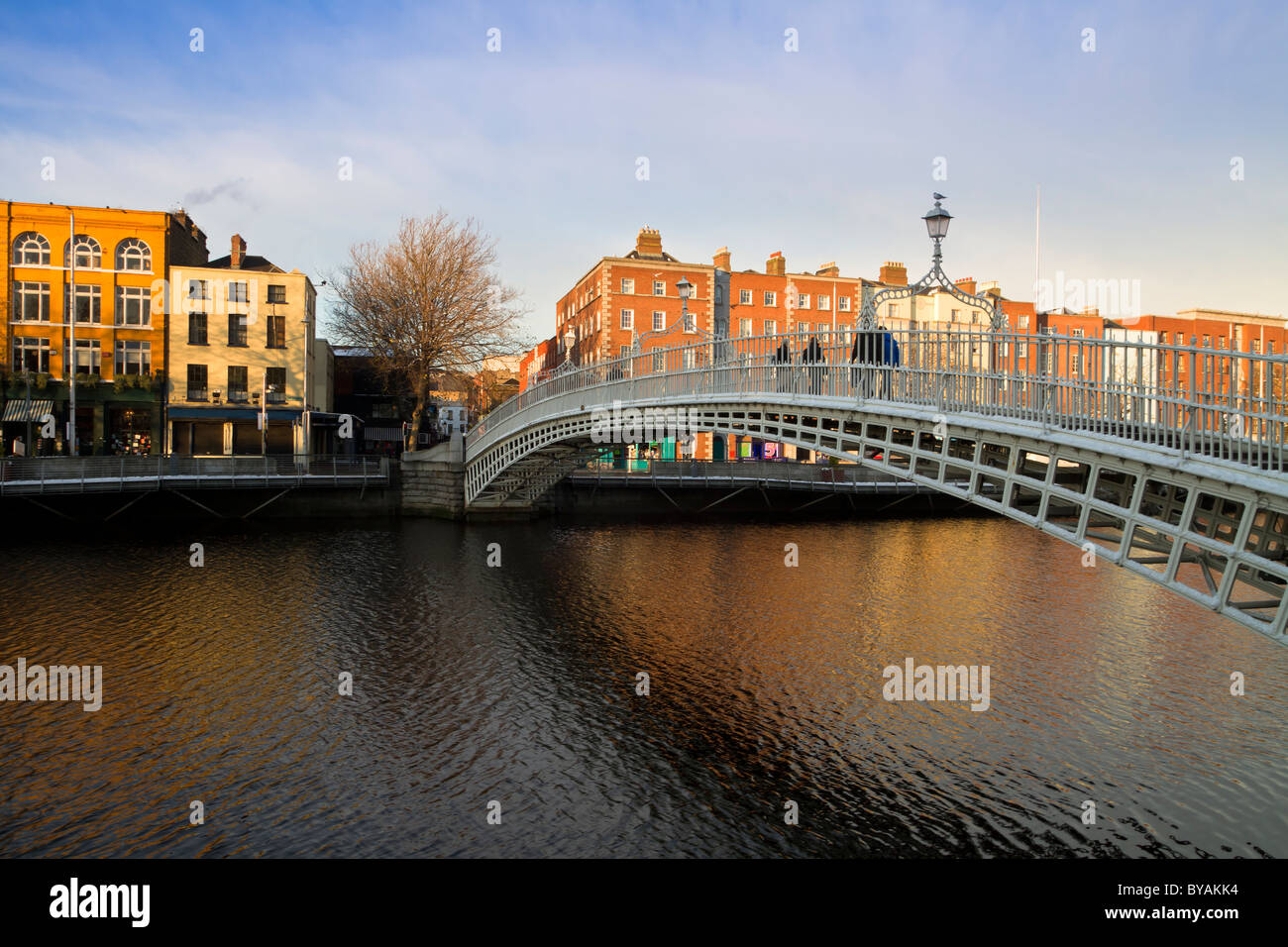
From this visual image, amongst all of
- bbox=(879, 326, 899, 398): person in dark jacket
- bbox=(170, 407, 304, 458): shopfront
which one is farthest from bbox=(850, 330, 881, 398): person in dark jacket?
bbox=(170, 407, 304, 458): shopfront

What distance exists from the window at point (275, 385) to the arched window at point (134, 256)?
6864mm

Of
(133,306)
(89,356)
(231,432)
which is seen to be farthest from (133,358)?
(231,432)

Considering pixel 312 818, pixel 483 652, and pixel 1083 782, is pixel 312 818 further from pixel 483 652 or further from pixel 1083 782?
pixel 1083 782

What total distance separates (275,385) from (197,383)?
342 centimetres

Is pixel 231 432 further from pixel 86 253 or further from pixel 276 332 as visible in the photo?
pixel 86 253

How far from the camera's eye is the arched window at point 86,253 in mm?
40000

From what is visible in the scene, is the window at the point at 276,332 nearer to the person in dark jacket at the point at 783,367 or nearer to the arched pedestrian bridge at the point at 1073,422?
the arched pedestrian bridge at the point at 1073,422

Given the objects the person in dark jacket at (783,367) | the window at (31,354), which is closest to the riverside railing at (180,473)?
the window at (31,354)

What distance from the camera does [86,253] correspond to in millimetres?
40188

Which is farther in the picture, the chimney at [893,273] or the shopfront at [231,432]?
the chimney at [893,273]

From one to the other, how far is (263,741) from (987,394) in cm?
987
